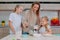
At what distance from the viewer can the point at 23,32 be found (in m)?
2.47

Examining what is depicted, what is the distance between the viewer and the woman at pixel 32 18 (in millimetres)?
2424


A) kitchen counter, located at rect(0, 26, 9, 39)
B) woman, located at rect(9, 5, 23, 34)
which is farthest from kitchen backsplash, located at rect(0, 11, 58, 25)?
woman, located at rect(9, 5, 23, 34)

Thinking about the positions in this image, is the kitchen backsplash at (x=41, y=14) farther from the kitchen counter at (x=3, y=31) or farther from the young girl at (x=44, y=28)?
the young girl at (x=44, y=28)

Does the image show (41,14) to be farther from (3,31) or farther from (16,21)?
(16,21)

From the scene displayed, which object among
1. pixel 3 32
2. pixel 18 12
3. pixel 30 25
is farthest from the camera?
pixel 3 32

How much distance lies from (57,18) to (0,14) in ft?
4.53

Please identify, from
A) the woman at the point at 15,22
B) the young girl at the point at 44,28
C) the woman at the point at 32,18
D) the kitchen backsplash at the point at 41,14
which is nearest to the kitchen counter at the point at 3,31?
the kitchen backsplash at the point at 41,14

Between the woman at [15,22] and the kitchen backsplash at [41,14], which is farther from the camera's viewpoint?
the kitchen backsplash at [41,14]

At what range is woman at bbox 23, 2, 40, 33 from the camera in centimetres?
242

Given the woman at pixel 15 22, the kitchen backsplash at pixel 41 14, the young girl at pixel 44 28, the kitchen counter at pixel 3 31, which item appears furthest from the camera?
the kitchen backsplash at pixel 41 14

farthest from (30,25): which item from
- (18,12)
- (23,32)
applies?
(18,12)

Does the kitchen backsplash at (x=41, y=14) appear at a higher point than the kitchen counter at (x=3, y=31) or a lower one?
higher

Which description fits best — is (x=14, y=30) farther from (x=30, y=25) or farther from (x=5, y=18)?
(x=5, y=18)

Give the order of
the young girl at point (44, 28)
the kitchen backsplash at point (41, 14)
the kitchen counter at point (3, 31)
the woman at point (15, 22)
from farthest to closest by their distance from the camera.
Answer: the kitchen backsplash at point (41, 14), the kitchen counter at point (3, 31), the woman at point (15, 22), the young girl at point (44, 28)
